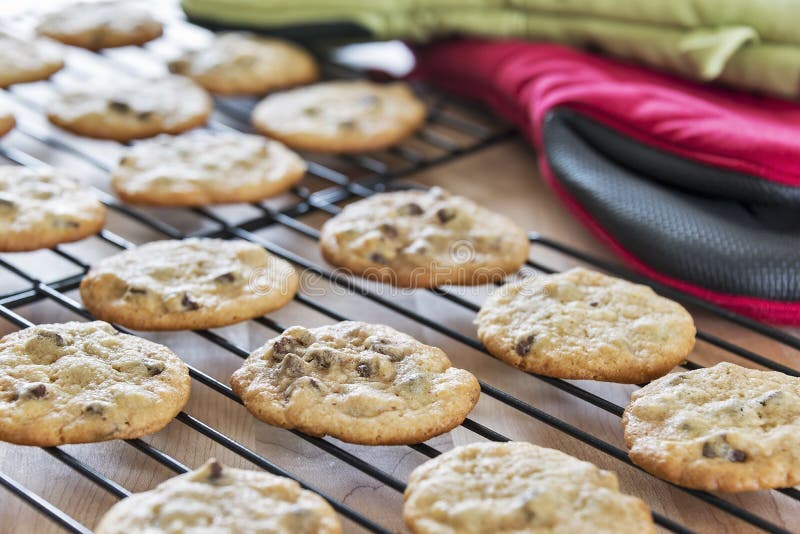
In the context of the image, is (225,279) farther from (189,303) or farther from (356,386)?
(356,386)

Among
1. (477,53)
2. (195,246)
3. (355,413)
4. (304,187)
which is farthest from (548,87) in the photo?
(355,413)

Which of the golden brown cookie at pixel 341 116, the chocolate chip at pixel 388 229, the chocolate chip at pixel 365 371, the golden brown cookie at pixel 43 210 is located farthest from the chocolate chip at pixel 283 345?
the golden brown cookie at pixel 341 116

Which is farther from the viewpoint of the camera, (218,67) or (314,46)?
(314,46)

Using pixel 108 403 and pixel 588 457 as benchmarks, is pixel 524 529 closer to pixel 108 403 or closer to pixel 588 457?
pixel 588 457

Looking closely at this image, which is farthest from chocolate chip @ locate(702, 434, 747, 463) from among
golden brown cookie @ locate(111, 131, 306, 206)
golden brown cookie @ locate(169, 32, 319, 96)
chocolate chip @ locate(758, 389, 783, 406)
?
golden brown cookie @ locate(169, 32, 319, 96)

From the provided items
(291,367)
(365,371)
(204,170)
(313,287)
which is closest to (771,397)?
(365,371)

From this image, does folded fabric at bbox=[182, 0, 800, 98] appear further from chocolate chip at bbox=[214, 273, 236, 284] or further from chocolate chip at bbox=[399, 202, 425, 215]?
chocolate chip at bbox=[214, 273, 236, 284]

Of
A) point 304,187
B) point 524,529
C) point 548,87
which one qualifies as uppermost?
point 548,87
